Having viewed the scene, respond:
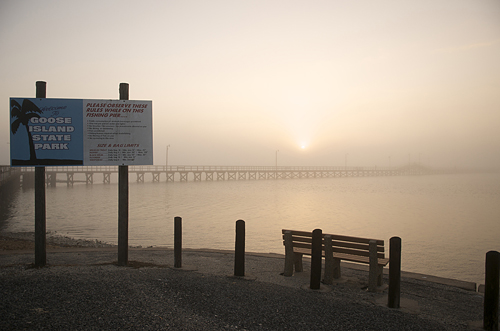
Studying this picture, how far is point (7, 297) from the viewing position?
12.8 feet

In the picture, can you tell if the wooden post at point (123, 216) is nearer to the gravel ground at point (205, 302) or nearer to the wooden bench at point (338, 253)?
the gravel ground at point (205, 302)

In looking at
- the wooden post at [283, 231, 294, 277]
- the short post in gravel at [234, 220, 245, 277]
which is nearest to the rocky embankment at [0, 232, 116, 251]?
the short post in gravel at [234, 220, 245, 277]

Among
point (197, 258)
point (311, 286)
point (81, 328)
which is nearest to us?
point (81, 328)

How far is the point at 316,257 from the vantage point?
16.6 ft

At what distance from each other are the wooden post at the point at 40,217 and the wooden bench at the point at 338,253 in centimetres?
409

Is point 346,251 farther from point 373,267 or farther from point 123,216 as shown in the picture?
point 123,216

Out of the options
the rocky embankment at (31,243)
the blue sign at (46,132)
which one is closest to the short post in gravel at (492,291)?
the blue sign at (46,132)

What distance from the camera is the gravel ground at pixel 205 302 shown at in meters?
3.54

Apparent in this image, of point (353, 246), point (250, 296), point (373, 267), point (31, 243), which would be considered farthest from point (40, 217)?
point (373, 267)

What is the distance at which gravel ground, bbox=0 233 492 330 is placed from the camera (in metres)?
3.54

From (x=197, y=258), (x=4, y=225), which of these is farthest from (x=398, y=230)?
(x=4, y=225)

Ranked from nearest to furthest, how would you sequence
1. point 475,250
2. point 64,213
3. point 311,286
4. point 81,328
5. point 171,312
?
point 81,328 < point 171,312 < point 311,286 < point 475,250 < point 64,213

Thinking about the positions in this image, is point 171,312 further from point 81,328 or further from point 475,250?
point 475,250

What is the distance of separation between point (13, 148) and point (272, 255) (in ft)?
17.7
